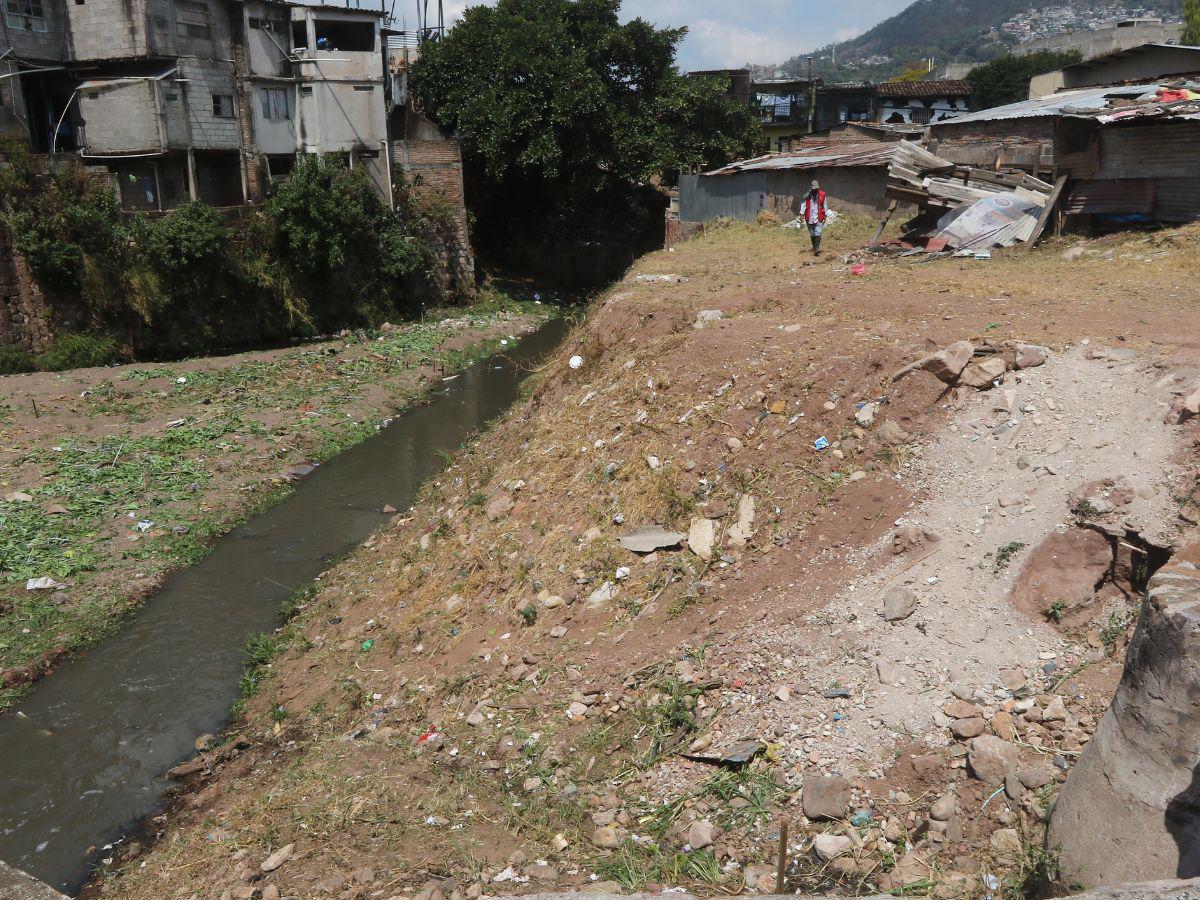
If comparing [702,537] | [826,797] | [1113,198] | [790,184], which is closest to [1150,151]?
[1113,198]

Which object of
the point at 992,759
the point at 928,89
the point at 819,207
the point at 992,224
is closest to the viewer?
the point at 992,759

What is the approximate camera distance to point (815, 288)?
10781 millimetres

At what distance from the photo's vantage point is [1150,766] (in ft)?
11.5

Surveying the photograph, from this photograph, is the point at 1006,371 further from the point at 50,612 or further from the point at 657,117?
the point at 657,117

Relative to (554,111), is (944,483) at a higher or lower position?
lower

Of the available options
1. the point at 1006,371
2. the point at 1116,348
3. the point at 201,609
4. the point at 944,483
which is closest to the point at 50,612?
the point at 201,609

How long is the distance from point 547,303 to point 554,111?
4796 mm

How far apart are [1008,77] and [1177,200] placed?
113 ft

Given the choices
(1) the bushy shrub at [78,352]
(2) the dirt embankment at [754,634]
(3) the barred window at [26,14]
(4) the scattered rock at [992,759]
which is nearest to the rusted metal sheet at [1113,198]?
(2) the dirt embankment at [754,634]

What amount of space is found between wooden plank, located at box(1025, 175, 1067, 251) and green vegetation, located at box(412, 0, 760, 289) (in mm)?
12061

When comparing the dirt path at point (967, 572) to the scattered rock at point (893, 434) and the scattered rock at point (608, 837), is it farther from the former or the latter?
the scattered rock at point (608, 837)

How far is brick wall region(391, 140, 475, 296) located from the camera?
23.0m

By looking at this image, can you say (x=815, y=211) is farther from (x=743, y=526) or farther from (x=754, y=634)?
(x=754, y=634)

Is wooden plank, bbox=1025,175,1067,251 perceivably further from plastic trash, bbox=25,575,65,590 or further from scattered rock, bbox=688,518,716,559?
plastic trash, bbox=25,575,65,590
